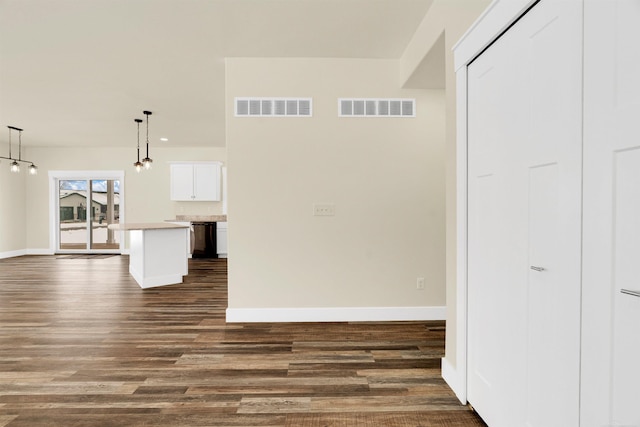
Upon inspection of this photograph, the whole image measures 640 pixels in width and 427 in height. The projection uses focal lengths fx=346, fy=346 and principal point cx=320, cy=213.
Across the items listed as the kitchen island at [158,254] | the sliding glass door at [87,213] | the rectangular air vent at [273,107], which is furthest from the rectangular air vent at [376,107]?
the sliding glass door at [87,213]

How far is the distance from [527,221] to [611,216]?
44 cm

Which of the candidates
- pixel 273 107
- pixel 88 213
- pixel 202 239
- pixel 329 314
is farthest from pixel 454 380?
pixel 88 213

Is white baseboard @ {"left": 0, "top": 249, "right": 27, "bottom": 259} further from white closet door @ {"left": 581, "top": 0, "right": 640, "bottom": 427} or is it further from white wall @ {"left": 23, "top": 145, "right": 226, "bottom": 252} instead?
white closet door @ {"left": 581, "top": 0, "right": 640, "bottom": 427}

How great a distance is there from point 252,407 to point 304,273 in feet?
5.41

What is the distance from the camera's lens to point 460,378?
2.15 meters

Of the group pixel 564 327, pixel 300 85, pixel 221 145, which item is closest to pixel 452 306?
pixel 564 327

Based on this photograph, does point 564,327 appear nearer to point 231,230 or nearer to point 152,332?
point 231,230

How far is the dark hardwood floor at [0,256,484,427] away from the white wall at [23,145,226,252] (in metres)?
4.67

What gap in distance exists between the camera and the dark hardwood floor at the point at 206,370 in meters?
2.01

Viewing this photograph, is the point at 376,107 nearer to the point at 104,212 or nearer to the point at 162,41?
the point at 162,41

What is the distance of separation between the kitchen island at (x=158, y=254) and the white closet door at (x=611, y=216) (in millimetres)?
5278

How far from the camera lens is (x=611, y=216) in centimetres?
111

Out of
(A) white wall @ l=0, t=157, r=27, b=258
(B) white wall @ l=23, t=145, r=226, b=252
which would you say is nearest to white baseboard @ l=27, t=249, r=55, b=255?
(B) white wall @ l=23, t=145, r=226, b=252

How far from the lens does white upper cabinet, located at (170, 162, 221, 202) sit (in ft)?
28.1
